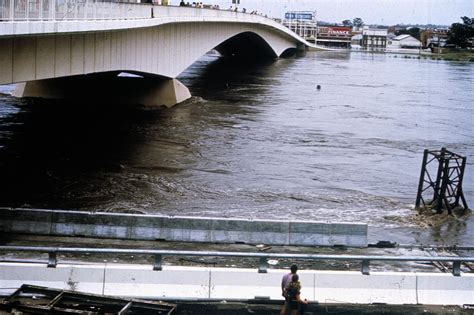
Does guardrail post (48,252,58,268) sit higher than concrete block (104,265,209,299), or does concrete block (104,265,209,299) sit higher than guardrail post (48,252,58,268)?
guardrail post (48,252,58,268)

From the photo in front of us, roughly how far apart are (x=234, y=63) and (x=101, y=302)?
85662mm

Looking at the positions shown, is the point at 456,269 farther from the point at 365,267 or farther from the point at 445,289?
the point at 365,267

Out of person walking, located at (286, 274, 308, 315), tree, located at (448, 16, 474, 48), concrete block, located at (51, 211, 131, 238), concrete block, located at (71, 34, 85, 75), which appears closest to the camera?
person walking, located at (286, 274, 308, 315)

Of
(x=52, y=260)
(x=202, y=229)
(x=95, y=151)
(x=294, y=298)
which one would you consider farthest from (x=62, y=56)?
(x=294, y=298)

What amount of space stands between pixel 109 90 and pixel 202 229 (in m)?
28.6

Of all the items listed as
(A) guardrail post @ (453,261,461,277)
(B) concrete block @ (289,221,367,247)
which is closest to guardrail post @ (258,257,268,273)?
(A) guardrail post @ (453,261,461,277)

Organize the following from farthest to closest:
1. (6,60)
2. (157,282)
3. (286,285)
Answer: (6,60), (157,282), (286,285)

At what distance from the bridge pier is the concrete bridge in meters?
0.06

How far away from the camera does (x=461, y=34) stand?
490 ft

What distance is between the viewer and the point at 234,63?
94688 mm

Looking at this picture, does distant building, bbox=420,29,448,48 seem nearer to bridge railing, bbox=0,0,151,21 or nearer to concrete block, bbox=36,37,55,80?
bridge railing, bbox=0,0,151,21

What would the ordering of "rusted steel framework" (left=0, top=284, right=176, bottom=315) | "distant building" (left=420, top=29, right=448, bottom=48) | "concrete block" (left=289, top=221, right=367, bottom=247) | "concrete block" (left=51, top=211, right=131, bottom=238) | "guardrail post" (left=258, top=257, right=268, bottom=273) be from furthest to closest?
"distant building" (left=420, top=29, right=448, bottom=48), "concrete block" (left=51, top=211, right=131, bottom=238), "concrete block" (left=289, top=221, right=367, bottom=247), "guardrail post" (left=258, top=257, right=268, bottom=273), "rusted steel framework" (left=0, top=284, right=176, bottom=315)

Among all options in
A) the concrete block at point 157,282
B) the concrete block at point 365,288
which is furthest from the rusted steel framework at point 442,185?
the concrete block at point 157,282

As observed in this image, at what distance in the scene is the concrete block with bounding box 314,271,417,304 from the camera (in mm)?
11016
